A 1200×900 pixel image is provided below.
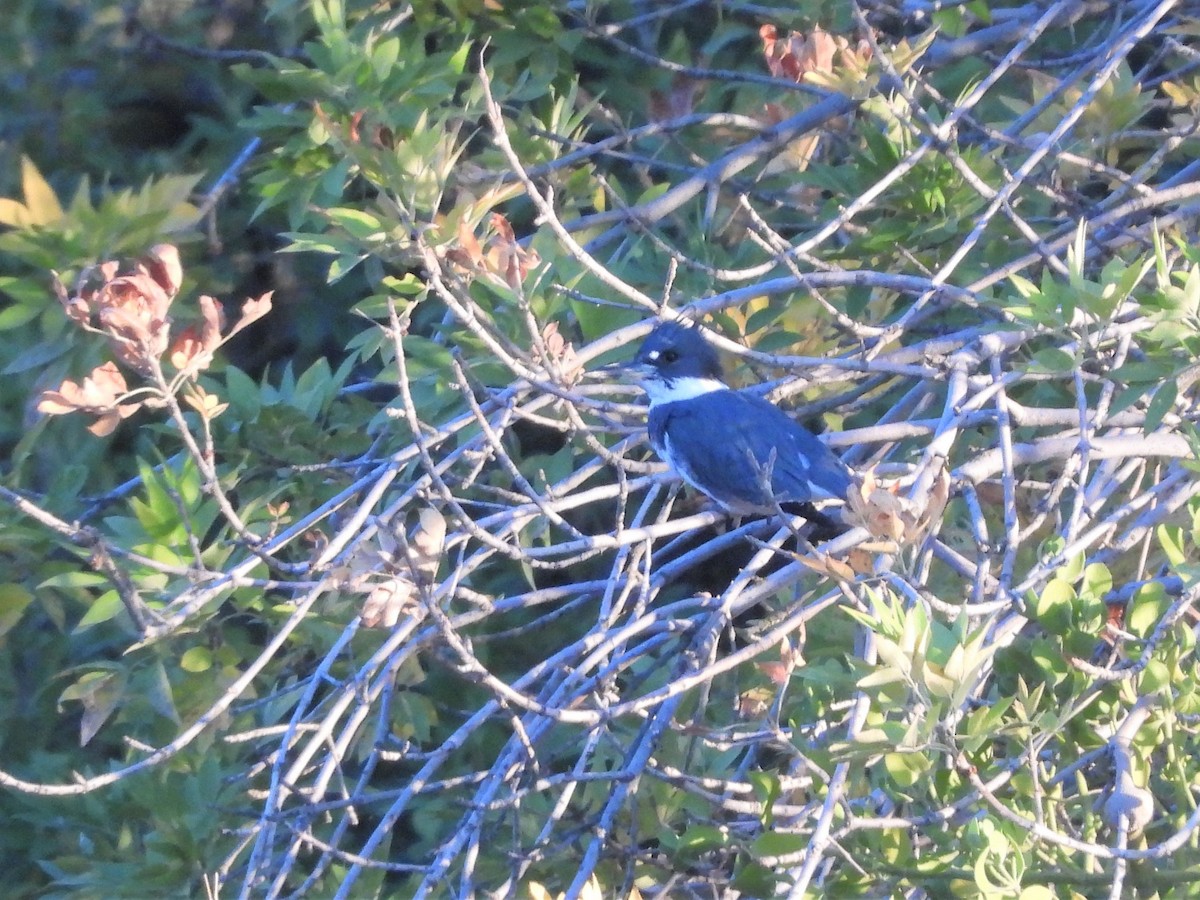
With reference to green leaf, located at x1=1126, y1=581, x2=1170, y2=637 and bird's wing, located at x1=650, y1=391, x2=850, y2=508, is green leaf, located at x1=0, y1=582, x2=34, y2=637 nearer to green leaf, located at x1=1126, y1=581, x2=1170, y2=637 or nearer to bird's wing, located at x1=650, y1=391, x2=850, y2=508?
bird's wing, located at x1=650, y1=391, x2=850, y2=508

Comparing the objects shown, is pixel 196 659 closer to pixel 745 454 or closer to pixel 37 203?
pixel 37 203

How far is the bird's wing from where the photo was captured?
9.82 ft

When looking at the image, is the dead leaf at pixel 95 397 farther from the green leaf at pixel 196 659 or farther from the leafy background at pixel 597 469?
the green leaf at pixel 196 659

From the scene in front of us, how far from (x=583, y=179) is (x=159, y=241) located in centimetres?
99

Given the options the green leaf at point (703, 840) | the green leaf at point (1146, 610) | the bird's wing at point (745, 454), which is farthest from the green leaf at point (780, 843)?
the bird's wing at point (745, 454)

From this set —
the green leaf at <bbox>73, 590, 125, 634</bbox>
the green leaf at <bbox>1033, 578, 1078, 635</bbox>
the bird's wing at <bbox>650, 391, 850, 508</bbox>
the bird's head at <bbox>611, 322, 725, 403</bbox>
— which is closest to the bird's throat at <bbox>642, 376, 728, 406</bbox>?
the bird's head at <bbox>611, 322, 725, 403</bbox>

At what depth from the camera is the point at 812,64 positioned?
260 cm

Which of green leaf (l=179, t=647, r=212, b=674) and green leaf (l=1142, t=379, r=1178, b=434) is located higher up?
green leaf (l=1142, t=379, r=1178, b=434)

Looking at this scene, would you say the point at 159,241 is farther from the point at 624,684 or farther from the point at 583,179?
the point at 624,684

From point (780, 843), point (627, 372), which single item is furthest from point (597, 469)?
point (780, 843)

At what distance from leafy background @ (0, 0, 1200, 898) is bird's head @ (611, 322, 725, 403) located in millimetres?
87

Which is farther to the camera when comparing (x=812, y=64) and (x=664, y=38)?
(x=664, y=38)

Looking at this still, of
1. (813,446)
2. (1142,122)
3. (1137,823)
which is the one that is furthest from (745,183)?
(1137,823)

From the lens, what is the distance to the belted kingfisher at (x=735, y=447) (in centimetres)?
300
